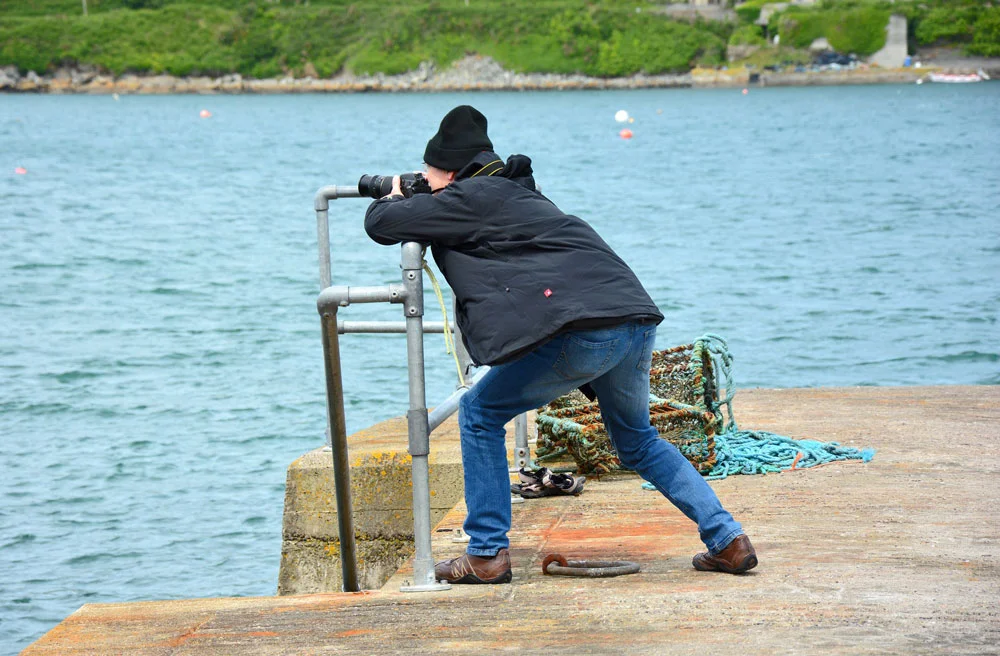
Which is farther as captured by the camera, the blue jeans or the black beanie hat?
the black beanie hat

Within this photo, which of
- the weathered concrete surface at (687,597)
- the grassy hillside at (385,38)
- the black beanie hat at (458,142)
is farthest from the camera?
the grassy hillside at (385,38)

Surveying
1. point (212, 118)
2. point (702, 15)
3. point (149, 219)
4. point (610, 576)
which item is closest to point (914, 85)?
point (702, 15)

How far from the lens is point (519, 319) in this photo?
3715 millimetres

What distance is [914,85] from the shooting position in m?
131

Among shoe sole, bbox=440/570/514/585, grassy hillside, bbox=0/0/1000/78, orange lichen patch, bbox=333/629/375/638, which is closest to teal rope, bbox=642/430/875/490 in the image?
shoe sole, bbox=440/570/514/585

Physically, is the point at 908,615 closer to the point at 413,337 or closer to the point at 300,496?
the point at 413,337

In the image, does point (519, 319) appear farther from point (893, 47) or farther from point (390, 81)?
point (390, 81)

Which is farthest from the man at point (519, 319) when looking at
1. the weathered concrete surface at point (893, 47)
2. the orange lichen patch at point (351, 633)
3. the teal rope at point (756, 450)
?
the weathered concrete surface at point (893, 47)

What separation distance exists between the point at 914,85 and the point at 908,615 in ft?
447

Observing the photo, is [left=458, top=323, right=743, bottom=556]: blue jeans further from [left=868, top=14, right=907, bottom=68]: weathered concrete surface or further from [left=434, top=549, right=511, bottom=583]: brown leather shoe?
[left=868, top=14, right=907, bottom=68]: weathered concrete surface

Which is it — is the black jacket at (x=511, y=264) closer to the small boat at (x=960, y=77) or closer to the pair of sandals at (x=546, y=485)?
the pair of sandals at (x=546, y=485)

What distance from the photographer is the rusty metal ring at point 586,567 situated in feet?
13.3

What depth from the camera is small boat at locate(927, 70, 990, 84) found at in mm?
130125

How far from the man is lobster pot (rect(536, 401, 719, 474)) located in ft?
3.50
